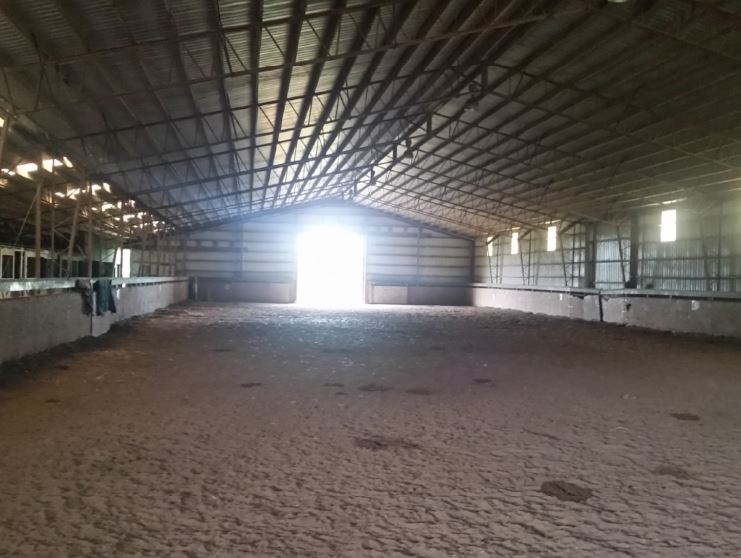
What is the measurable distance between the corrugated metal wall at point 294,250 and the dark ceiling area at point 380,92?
12.2 m

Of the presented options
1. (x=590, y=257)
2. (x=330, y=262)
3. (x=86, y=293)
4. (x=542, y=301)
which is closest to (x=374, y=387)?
(x=86, y=293)

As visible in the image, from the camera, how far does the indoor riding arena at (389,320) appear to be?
3.96 meters

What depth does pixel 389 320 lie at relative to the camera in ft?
71.8

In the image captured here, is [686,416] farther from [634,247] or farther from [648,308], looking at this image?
[634,247]

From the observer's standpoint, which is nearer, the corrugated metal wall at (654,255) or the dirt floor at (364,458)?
the dirt floor at (364,458)

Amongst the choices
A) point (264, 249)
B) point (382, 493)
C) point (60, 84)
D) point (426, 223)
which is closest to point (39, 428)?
point (382, 493)

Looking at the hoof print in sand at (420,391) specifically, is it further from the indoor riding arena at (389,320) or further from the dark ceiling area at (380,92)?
→ the dark ceiling area at (380,92)

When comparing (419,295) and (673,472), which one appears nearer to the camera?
(673,472)

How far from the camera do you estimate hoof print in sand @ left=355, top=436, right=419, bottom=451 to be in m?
5.49

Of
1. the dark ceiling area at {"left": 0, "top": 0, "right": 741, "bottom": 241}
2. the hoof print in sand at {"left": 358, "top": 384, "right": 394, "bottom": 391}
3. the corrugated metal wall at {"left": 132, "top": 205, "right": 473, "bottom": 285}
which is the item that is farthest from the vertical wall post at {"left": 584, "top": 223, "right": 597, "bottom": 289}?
the hoof print in sand at {"left": 358, "top": 384, "right": 394, "bottom": 391}

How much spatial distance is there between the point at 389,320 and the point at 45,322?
42.4ft

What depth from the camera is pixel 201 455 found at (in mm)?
5164

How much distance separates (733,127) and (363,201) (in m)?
24.5

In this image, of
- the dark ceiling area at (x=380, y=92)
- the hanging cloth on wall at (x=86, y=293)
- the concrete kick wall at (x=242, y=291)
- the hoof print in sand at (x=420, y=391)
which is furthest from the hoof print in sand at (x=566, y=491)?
the concrete kick wall at (x=242, y=291)
